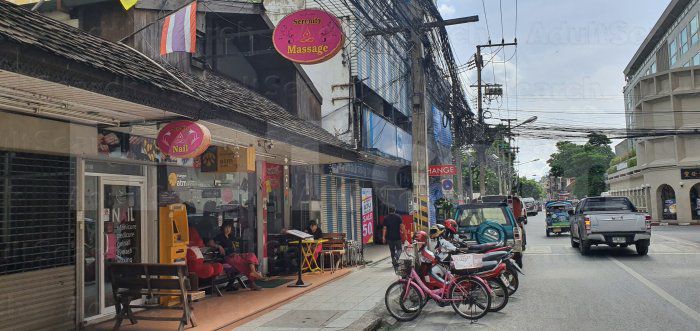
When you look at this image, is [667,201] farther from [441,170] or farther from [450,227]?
[450,227]

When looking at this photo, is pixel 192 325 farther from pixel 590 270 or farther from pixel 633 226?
pixel 633 226

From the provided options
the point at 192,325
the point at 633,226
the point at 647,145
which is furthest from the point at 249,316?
the point at 647,145

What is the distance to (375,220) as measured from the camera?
23.8m

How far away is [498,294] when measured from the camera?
8.39 meters

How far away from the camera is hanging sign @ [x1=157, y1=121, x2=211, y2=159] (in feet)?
23.1

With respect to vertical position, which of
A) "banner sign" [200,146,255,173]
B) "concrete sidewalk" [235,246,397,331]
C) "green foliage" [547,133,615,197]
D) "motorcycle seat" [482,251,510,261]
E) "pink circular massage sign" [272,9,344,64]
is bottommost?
"concrete sidewalk" [235,246,397,331]

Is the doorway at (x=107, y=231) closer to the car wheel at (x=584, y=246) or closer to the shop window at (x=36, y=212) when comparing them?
the shop window at (x=36, y=212)

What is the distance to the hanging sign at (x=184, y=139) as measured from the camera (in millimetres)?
7039

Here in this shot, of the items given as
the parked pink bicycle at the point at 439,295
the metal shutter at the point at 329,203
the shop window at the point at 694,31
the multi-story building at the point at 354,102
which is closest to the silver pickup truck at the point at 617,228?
the multi-story building at the point at 354,102

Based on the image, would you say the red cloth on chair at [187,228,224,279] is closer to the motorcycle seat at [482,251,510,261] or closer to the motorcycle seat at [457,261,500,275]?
the motorcycle seat at [457,261,500,275]

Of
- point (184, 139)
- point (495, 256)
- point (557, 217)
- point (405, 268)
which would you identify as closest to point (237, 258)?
point (405, 268)

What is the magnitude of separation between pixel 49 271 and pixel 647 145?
42641mm

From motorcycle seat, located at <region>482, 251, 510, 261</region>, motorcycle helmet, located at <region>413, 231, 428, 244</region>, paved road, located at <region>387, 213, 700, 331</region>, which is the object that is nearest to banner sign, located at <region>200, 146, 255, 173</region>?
motorcycle helmet, located at <region>413, 231, 428, 244</region>

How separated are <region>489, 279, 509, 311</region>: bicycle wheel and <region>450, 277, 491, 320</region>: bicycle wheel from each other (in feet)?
1.24
